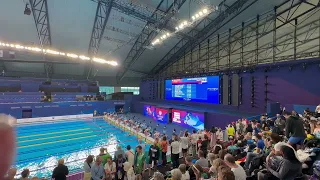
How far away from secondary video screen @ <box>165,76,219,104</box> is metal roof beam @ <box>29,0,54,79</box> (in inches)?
586

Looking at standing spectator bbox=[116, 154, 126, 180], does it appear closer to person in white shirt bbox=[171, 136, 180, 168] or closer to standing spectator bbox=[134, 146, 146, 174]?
standing spectator bbox=[134, 146, 146, 174]

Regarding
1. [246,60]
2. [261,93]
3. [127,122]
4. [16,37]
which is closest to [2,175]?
[261,93]

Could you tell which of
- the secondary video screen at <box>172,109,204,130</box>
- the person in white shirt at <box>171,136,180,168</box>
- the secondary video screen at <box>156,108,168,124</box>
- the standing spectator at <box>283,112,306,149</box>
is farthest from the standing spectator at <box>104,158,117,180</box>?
the secondary video screen at <box>156,108,168,124</box>

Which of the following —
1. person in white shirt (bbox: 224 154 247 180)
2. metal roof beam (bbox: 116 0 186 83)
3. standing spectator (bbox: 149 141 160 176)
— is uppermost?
metal roof beam (bbox: 116 0 186 83)

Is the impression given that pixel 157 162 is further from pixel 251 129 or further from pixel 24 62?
pixel 24 62

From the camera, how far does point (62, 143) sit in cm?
1333

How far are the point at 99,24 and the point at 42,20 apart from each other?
533 cm

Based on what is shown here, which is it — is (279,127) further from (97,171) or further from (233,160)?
(97,171)

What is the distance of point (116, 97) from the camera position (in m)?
29.1

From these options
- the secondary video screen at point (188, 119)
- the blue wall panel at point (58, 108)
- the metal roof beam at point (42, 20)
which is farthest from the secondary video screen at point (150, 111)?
the metal roof beam at point (42, 20)

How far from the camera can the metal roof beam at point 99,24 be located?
17080 millimetres

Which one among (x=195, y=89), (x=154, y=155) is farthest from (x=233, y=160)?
(x=195, y=89)

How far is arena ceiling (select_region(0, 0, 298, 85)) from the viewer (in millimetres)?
16016

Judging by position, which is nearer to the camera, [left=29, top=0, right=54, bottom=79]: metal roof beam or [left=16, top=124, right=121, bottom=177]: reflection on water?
[left=16, top=124, right=121, bottom=177]: reflection on water
